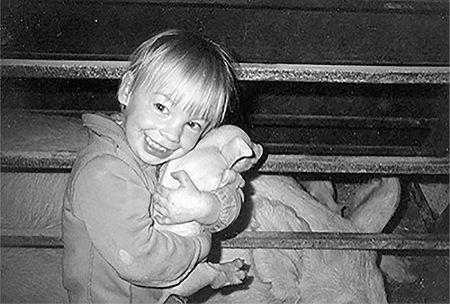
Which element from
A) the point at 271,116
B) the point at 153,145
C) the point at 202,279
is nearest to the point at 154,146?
the point at 153,145

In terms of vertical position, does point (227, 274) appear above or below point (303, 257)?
above

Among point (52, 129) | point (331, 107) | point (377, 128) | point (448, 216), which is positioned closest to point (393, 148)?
point (377, 128)

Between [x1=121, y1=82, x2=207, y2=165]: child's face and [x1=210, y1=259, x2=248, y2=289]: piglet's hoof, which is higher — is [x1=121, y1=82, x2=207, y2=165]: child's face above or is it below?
above

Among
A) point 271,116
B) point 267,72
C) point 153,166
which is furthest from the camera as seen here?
point 271,116

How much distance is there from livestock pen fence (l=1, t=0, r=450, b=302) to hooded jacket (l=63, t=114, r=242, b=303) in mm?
413

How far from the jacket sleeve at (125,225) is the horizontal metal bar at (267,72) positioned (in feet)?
1.47

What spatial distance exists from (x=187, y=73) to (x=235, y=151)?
0.67ft

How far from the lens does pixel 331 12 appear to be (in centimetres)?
247

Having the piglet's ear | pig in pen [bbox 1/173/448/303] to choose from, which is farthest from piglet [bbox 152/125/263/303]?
pig in pen [bbox 1/173/448/303]

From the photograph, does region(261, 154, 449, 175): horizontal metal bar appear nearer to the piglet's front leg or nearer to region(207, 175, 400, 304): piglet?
region(207, 175, 400, 304): piglet

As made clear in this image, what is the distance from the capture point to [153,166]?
5.21 feet

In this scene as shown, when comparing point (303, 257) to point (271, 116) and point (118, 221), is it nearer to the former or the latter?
point (271, 116)

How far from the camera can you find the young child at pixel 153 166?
1.48 meters

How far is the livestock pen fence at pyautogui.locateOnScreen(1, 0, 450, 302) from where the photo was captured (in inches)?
77.2
